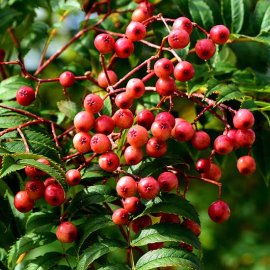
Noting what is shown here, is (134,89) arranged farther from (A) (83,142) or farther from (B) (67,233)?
(B) (67,233)

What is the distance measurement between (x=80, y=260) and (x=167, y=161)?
303 mm

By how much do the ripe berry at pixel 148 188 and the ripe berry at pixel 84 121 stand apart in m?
0.18

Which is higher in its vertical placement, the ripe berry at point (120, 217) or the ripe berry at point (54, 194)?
the ripe berry at point (54, 194)

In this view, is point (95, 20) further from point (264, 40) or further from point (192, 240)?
point (192, 240)

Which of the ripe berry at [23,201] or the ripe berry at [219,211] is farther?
the ripe berry at [219,211]

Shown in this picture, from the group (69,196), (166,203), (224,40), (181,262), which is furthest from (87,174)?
(224,40)

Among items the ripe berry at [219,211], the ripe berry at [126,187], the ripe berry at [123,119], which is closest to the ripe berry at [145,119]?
the ripe berry at [123,119]

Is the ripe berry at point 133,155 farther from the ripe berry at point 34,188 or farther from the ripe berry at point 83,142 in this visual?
the ripe berry at point 34,188

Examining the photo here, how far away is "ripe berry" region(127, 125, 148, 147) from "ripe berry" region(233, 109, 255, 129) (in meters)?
0.22

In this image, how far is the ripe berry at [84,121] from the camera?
1.37m

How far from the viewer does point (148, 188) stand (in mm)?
1298

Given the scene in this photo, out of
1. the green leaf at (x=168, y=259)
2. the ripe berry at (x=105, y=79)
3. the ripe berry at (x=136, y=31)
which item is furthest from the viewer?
the ripe berry at (x=105, y=79)

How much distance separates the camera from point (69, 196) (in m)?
1.51

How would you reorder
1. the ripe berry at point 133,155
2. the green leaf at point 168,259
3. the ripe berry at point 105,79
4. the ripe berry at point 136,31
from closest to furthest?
the green leaf at point 168,259
the ripe berry at point 133,155
the ripe berry at point 136,31
the ripe berry at point 105,79
